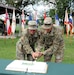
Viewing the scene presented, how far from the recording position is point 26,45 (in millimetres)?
5953

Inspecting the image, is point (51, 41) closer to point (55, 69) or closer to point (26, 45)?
point (26, 45)

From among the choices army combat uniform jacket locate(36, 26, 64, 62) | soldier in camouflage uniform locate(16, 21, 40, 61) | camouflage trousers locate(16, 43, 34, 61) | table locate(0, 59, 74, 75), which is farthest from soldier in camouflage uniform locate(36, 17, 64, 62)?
table locate(0, 59, 74, 75)

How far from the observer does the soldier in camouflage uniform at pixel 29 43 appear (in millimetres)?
5629

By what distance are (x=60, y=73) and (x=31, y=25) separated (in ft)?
6.22

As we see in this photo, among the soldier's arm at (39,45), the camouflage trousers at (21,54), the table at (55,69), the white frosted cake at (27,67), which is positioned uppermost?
the white frosted cake at (27,67)

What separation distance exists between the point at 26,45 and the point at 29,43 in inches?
4.0

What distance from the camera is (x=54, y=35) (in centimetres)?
600

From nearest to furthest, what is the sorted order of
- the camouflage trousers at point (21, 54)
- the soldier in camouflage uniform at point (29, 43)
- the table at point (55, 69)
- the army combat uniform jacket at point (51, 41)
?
the table at point (55, 69) → the soldier in camouflage uniform at point (29, 43) → the army combat uniform jacket at point (51, 41) → the camouflage trousers at point (21, 54)

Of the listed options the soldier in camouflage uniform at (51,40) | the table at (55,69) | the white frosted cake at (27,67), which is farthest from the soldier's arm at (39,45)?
the white frosted cake at (27,67)

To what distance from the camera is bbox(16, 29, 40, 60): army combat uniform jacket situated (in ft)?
19.2

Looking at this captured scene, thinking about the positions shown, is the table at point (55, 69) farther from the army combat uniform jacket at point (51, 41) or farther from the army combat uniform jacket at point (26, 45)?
the army combat uniform jacket at point (51, 41)

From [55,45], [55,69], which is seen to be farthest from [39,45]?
[55,69]

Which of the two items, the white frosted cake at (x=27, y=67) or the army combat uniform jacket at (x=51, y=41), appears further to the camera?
the army combat uniform jacket at (x=51, y=41)

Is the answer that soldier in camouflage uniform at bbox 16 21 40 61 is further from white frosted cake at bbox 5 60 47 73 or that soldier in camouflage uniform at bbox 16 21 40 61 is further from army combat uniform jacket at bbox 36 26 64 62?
white frosted cake at bbox 5 60 47 73
